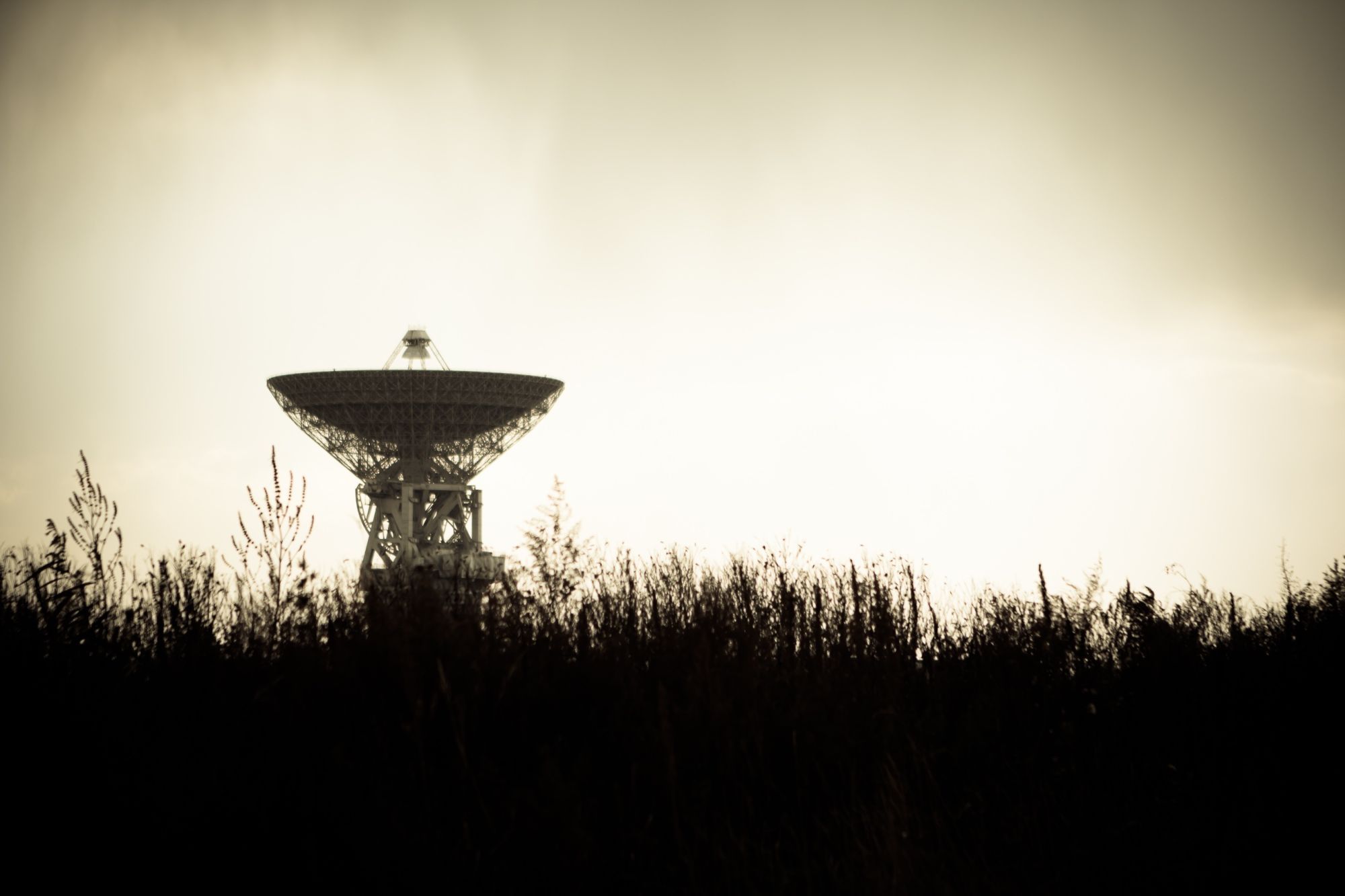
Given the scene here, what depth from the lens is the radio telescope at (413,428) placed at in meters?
41.0

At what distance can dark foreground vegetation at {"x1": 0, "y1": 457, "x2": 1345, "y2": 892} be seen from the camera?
450cm

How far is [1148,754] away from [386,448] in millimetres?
40125

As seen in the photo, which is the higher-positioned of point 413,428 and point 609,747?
point 413,428

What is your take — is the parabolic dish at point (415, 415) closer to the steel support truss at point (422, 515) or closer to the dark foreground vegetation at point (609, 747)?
the steel support truss at point (422, 515)

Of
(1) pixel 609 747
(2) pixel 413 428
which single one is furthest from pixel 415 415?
(1) pixel 609 747

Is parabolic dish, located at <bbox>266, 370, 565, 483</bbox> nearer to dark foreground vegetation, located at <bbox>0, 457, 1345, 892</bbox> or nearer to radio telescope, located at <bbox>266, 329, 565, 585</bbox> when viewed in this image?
radio telescope, located at <bbox>266, 329, 565, 585</bbox>

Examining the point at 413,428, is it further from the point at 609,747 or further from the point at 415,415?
the point at 609,747

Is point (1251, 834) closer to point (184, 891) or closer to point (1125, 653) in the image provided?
point (1125, 653)

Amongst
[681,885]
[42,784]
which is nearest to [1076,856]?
[681,885]

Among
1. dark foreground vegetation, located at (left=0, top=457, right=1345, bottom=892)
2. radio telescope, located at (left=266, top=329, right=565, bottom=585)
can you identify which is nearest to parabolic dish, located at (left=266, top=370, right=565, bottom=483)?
radio telescope, located at (left=266, top=329, right=565, bottom=585)

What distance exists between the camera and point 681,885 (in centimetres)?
448

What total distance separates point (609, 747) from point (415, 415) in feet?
124

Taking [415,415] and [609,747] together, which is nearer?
[609,747]

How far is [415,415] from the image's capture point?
41.8 meters
